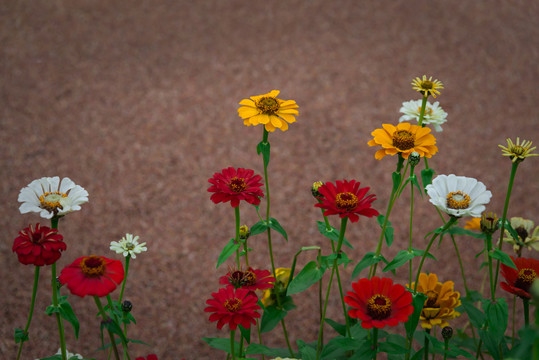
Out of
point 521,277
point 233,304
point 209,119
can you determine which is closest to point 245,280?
point 233,304

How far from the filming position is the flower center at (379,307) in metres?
1.05

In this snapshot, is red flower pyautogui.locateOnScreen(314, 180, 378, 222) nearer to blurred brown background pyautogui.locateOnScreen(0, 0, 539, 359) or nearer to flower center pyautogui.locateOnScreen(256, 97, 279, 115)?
flower center pyautogui.locateOnScreen(256, 97, 279, 115)

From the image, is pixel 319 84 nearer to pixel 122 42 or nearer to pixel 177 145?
pixel 177 145

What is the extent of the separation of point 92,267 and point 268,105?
0.57 metres

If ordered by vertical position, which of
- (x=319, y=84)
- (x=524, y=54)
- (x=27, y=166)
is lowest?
(x=27, y=166)

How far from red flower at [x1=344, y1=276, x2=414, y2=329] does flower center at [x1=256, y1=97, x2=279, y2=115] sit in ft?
1.51

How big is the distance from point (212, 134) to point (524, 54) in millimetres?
2087

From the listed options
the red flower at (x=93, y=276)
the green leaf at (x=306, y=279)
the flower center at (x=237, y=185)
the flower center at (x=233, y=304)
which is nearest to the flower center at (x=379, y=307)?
the green leaf at (x=306, y=279)

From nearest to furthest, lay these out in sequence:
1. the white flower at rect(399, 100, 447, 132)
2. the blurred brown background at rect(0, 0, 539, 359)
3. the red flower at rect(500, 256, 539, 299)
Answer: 1. the red flower at rect(500, 256, 539, 299)
2. the white flower at rect(399, 100, 447, 132)
3. the blurred brown background at rect(0, 0, 539, 359)

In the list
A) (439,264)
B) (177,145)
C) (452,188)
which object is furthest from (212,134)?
(452,188)

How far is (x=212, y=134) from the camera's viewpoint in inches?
119

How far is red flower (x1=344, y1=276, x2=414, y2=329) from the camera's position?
103 centimetres

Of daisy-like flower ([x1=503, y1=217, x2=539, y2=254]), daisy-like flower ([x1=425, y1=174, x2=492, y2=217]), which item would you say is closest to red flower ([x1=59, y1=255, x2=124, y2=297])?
daisy-like flower ([x1=425, y1=174, x2=492, y2=217])

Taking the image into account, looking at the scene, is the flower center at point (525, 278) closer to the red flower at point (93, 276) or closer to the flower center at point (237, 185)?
the flower center at point (237, 185)
